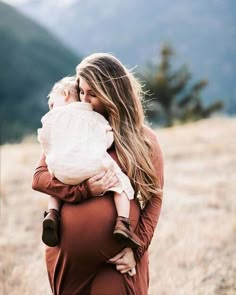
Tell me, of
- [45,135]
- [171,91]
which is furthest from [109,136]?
[171,91]

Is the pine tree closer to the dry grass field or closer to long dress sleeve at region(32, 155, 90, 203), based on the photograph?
the dry grass field

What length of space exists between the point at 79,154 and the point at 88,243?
1.35ft

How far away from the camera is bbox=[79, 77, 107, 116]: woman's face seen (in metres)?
2.35

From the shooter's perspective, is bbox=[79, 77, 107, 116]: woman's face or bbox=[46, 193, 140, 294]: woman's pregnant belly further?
bbox=[79, 77, 107, 116]: woman's face

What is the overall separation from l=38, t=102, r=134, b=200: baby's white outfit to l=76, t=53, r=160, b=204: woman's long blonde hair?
0.06 metres

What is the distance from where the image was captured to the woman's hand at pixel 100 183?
87.7 inches

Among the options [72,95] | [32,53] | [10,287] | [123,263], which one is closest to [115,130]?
[72,95]

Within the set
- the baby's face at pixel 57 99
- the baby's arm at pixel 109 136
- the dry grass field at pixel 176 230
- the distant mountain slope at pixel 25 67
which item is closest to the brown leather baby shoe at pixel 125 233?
the baby's arm at pixel 109 136

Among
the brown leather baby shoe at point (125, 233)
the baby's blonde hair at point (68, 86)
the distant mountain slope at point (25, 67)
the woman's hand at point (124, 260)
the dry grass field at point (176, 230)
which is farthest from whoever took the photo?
the distant mountain slope at point (25, 67)

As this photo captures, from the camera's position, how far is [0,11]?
291 ft

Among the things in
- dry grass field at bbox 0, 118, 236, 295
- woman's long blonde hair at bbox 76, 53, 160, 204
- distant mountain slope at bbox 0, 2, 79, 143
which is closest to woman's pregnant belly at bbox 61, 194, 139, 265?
woman's long blonde hair at bbox 76, 53, 160, 204

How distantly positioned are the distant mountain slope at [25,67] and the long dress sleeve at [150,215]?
5609cm

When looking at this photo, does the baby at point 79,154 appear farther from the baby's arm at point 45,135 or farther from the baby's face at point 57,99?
the baby's face at point 57,99

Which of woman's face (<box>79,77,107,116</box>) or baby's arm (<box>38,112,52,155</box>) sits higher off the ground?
woman's face (<box>79,77,107,116</box>)
